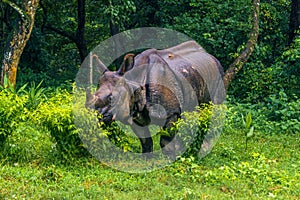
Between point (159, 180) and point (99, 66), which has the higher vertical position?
point (99, 66)

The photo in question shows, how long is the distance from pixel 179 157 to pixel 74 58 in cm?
1153

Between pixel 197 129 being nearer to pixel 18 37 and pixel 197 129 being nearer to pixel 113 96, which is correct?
pixel 113 96

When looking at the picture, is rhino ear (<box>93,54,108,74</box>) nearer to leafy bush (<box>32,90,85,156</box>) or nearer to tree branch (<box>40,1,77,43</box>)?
leafy bush (<box>32,90,85,156</box>)

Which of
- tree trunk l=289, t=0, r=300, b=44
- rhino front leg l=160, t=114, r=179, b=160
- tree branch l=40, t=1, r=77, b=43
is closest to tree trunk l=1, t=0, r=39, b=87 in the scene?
rhino front leg l=160, t=114, r=179, b=160

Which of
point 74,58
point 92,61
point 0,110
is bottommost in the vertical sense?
point 74,58

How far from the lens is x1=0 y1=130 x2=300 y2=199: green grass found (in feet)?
18.9

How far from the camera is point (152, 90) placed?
6.74m


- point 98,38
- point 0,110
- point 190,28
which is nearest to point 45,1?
point 98,38

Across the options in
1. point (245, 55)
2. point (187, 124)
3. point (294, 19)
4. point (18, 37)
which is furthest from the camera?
point (294, 19)

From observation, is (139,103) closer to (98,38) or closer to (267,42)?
(267,42)

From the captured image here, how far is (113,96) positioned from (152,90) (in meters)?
0.77

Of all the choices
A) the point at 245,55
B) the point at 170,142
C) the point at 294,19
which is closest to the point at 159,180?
the point at 170,142

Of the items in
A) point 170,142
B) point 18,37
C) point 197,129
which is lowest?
point 170,142

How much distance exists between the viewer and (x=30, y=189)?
5820 mm
